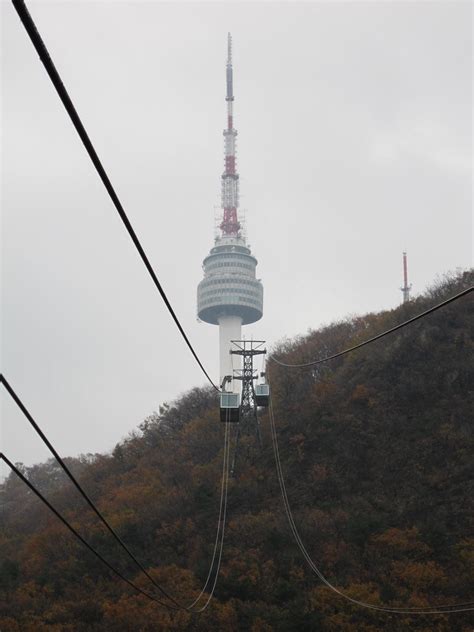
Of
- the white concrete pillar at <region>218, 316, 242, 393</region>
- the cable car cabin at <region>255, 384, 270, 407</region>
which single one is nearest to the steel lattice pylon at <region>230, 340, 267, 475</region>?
the cable car cabin at <region>255, 384, 270, 407</region>

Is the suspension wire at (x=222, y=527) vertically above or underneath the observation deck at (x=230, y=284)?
underneath

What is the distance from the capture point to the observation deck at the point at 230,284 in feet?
447

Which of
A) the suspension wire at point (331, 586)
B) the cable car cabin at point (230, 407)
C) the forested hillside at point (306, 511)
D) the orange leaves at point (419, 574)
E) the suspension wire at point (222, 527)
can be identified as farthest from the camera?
the cable car cabin at point (230, 407)

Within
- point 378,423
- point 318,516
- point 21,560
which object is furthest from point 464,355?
point 21,560

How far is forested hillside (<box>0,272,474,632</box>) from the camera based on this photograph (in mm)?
36844

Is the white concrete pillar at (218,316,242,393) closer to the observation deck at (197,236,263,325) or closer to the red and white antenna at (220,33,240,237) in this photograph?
the observation deck at (197,236,263,325)

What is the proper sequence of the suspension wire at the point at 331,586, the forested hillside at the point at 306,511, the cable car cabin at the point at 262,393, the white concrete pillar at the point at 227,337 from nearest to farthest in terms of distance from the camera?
the suspension wire at the point at 331,586 → the forested hillside at the point at 306,511 → the cable car cabin at the point at 262,393 → the white concrete pillar at the point at 227,337

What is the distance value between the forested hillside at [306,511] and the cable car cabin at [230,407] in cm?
495

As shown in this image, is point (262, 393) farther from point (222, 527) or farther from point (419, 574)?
point (419, 574)

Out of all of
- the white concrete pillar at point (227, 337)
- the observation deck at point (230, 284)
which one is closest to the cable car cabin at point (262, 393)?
the white concrete pillar at point (227, 337)

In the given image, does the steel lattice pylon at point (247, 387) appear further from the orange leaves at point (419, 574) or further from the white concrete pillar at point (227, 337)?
the white concrete pillar at point (227, 337)

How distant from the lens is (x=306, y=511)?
46000mm

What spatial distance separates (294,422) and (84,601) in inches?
832

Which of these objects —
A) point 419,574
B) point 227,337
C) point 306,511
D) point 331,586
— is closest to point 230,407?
point 306,511
